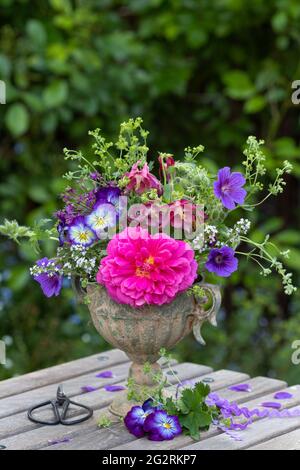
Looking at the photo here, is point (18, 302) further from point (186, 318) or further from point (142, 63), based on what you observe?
point (186, 318)

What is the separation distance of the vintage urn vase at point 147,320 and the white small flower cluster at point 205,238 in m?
0.10

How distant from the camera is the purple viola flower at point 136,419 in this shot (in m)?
2.00

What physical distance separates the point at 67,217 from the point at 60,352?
1.76m

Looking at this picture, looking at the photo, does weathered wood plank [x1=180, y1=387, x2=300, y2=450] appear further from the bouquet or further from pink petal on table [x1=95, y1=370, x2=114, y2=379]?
pink petal on table [x1=95, y1=370, x2=114, y2=379]

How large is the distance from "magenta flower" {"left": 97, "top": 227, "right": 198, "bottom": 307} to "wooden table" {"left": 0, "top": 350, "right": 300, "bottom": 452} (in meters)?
0.32

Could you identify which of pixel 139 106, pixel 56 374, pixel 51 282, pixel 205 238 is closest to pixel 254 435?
pixel 205 238

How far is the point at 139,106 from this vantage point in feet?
12.8

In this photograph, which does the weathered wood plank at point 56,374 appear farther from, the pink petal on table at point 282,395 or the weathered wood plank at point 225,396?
the pink petal on table at point 282,395

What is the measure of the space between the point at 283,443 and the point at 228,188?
549mm

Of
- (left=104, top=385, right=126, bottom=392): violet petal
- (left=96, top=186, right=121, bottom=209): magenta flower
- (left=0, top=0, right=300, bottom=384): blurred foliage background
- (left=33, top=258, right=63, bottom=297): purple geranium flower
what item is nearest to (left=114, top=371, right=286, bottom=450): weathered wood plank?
(left=104, top=385, right=126, bottom=392): violet petal

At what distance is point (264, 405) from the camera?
2.26 m

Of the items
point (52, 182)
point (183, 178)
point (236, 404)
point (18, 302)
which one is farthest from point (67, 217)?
point (18, 302)

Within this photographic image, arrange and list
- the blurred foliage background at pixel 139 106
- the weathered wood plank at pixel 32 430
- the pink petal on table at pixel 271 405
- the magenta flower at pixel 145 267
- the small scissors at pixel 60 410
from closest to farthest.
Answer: the magenta flower at pixel 145 267 → the weathered wood plank at pixel 32 430 → the small scissors at pixel 60 410 → the pink petal on table at pixel 271 405 → the blurred foliage background at pixel 139 106

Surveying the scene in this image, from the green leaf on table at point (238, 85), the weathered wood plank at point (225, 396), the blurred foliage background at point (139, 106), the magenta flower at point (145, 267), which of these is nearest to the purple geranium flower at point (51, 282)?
the magenta flower at point (145, 267)
